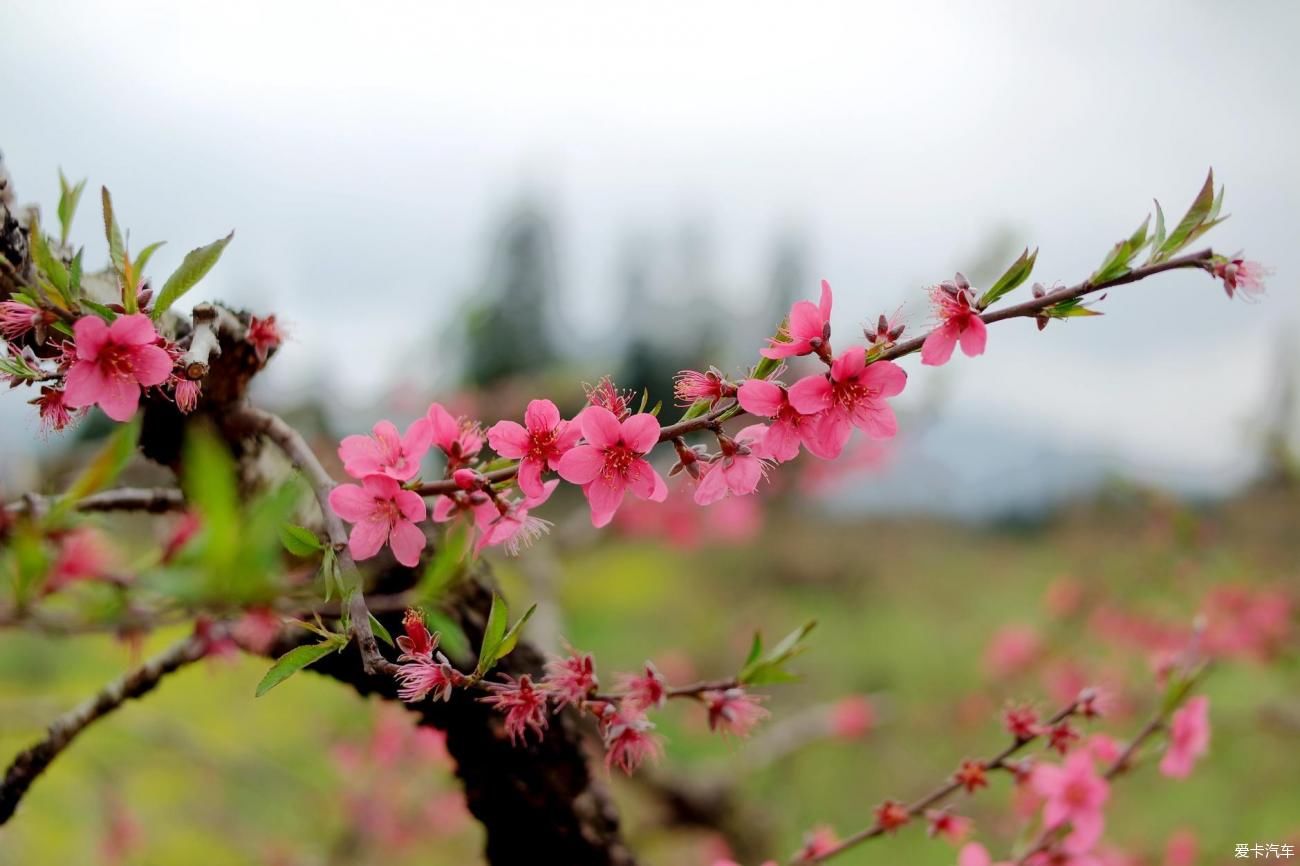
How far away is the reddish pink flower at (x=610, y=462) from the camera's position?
537 millimetres

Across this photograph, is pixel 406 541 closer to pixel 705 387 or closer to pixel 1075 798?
pixel 705 387

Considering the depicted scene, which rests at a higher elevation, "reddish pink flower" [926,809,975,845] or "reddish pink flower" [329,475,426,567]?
"reddish pink flower" [329,475,426,567]

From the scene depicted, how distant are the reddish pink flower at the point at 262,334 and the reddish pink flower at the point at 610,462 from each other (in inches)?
9.7

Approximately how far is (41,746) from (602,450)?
0.48 m

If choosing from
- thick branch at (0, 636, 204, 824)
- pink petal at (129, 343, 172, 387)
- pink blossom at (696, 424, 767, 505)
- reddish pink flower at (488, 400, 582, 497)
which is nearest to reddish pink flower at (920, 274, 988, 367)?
pink blossom at (696, 424, 767, 505)

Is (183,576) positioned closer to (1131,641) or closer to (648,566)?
(1131,641)

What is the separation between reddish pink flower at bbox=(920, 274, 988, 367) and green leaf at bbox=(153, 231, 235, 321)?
1.37 ft

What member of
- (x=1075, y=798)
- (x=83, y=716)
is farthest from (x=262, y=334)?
(x=1075, y=798)

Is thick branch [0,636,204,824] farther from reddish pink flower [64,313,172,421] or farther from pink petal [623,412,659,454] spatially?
pink petal [623,412,659,454]

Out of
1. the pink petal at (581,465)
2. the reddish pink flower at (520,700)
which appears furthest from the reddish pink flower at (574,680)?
the pink petal at (581,465)

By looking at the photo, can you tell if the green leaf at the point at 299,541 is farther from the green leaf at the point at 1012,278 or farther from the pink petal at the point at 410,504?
the green leaf at the point at 1012,278

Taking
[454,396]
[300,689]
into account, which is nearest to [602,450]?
[454,396]

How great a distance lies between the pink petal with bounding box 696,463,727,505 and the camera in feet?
1.81

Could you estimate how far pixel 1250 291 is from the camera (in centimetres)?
53
